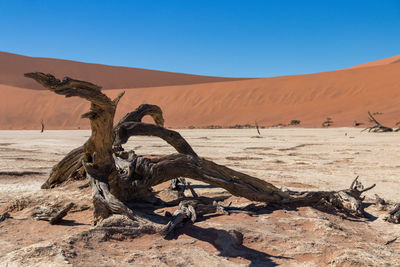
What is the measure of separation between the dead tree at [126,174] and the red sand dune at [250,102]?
2339 centimetres

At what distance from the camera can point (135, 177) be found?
3135mm

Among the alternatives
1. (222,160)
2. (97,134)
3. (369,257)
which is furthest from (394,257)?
(222,160)

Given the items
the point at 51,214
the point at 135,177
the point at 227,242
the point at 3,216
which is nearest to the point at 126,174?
the point at 135,177

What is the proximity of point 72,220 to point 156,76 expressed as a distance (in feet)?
234

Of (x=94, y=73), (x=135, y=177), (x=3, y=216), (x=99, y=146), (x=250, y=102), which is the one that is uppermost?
(x=94, y=73)

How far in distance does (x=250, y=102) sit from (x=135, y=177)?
119 feet

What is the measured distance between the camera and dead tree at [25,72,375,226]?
257cm

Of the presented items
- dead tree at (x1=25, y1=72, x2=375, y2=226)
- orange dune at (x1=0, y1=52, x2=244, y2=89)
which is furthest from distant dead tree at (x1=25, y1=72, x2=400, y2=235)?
orange dune at (x1=0, y1=52, x2=244, y2=89)

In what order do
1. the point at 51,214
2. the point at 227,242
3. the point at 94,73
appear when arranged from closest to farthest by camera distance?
the point at 227,242, the point at 51,214, the point at 94,73

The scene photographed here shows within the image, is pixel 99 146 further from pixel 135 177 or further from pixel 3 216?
pixel 3 216

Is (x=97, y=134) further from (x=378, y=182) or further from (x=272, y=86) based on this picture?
(x=272, y=86)

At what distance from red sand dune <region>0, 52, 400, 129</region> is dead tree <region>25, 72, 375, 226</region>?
76.7 feet

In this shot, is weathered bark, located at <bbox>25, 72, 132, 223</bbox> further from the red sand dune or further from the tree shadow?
the red sand dune

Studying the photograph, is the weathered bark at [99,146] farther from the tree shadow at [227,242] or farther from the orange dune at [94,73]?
the orange dune at [94,73]
